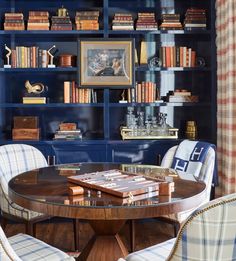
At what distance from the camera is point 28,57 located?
422 cm

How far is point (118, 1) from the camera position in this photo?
14.6ft

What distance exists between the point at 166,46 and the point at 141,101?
621mm

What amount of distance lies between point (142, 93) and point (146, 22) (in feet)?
2.26

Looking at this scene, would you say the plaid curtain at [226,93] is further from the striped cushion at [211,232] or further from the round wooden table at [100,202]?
the striped cushion at [211,232]

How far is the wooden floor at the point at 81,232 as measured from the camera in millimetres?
3582

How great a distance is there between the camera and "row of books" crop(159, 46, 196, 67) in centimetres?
427

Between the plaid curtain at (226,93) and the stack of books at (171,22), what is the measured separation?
1.38 feet

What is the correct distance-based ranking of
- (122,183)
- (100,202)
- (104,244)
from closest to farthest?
(100,202) → (122,183) → (104,244)

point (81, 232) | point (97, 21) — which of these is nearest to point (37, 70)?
point (97, 21)

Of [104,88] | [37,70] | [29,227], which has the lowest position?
[29,227]

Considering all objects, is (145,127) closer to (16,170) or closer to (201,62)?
(201,62)

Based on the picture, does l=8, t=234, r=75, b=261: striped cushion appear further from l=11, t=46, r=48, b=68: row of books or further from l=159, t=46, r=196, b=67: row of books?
l=159, t=46, r=196, b=67: row of books

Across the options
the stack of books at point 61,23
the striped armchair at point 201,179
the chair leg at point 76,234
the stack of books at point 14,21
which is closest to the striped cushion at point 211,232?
the striped armchair at point 201,179

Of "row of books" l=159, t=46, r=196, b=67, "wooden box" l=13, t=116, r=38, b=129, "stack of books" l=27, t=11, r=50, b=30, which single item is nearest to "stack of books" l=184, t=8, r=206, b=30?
"row of books" l=159, t=46, r=196, b=67
